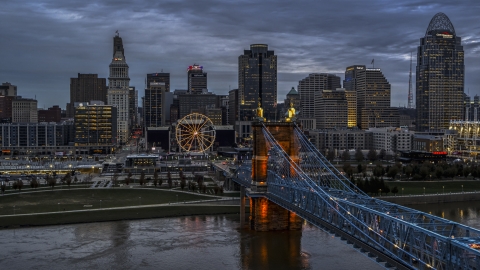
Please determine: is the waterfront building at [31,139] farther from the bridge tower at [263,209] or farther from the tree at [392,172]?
the bridge tower at [263,209]

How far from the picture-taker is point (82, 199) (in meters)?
58.5

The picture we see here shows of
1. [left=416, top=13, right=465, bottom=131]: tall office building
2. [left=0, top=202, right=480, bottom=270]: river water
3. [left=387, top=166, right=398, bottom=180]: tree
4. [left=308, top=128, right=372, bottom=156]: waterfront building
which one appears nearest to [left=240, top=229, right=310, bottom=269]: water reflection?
[left=0, top=202, right=480, bottom=270]: river water

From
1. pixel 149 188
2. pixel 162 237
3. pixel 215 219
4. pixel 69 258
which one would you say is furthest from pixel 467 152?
pixel 69 258

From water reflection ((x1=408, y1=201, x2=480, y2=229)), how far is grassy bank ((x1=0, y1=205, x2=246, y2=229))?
18.4 m

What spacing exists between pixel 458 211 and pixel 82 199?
3661cm

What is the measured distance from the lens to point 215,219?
4959 centimetres

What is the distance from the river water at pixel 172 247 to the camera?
3409cm

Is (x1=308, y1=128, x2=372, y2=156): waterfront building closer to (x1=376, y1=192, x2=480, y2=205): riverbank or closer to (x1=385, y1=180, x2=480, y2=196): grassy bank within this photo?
(x1=385, y1=180, x2=480, y2=196): grassy bank

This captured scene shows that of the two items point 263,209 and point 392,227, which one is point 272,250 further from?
point 392,227

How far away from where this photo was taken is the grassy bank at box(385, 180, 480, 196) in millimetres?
65406

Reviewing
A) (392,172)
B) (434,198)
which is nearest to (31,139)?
(392,172)

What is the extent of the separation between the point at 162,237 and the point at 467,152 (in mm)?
90145

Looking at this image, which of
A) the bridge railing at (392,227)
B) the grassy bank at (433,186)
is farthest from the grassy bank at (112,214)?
the grassy bank at (433,186)

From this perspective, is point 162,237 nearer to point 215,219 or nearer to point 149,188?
point 215,219
